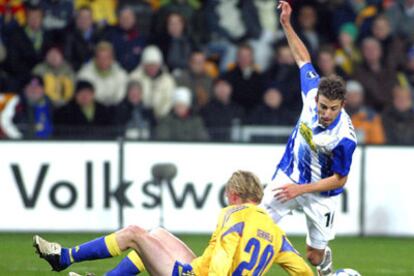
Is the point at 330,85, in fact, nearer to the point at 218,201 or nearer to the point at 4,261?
the point at 4,261

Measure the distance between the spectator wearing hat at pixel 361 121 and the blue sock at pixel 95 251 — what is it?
23.7ft

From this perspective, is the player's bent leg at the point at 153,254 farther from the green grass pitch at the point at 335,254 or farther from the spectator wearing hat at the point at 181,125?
the spectator wearing hat at the point at 181,125

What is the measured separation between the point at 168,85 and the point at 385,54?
126 inches

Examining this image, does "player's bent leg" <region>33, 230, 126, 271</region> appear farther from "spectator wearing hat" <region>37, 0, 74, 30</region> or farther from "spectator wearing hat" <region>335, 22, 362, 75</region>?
"spectator wearing hat" <region>335, 22, 362, 75</region>

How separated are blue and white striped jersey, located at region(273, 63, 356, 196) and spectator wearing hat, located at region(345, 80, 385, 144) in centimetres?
557

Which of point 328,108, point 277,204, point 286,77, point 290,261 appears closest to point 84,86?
point 286,77

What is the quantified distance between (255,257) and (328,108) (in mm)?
1723

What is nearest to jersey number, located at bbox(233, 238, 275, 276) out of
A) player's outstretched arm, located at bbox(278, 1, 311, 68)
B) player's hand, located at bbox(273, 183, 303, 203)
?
player's hand, located at bbox(273, 183, 303, 203)

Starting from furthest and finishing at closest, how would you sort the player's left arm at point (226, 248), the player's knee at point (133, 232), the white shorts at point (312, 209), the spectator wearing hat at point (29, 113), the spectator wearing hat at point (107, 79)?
the spectator wearing hat at point (107, 79)
the spectator wearing hat at point (29, 113)
the white shorts at point (312, 209)
the player's knee at point (133, 232)
the player's left arm at point (226, 248)

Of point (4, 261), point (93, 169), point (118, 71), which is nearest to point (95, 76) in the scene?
point (118, 71)

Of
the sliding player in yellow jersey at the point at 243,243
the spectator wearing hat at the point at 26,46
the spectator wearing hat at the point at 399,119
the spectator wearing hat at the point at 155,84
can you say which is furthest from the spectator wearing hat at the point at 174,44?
the sliding player in yellow jersey at the point at 243,243

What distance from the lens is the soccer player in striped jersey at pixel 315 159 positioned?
884cm

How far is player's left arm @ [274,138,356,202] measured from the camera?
8867mm

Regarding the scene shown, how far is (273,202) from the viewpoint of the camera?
31.6 feet
